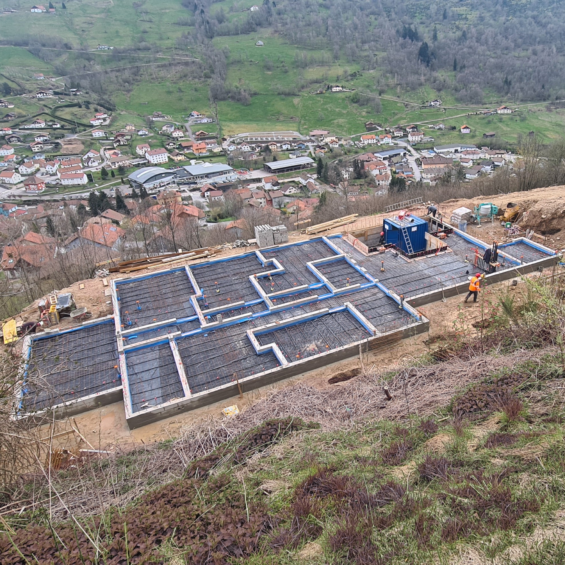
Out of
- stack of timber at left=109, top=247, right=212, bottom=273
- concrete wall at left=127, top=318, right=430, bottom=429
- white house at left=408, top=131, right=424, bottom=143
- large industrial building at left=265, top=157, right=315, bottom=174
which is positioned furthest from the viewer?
white house at left=408, top=131, right=424, bottom=143

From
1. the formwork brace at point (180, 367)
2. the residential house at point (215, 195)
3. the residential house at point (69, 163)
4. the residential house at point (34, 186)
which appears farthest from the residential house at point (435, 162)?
the residential house at point (34, 186)

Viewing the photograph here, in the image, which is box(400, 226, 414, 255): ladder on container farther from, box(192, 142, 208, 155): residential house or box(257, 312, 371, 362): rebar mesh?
box(192, 142, 208, 155): residential house

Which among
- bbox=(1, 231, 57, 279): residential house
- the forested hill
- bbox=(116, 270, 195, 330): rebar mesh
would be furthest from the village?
the forested hill

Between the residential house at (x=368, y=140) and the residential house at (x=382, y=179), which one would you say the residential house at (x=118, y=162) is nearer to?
the residential house at (x=382, y=179)

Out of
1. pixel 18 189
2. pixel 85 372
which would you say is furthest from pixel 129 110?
pixel 85 372

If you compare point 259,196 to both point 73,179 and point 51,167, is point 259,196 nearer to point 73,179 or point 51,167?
point 73,179

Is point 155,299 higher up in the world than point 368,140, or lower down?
higher up

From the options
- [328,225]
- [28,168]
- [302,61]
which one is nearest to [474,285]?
[328,225]
